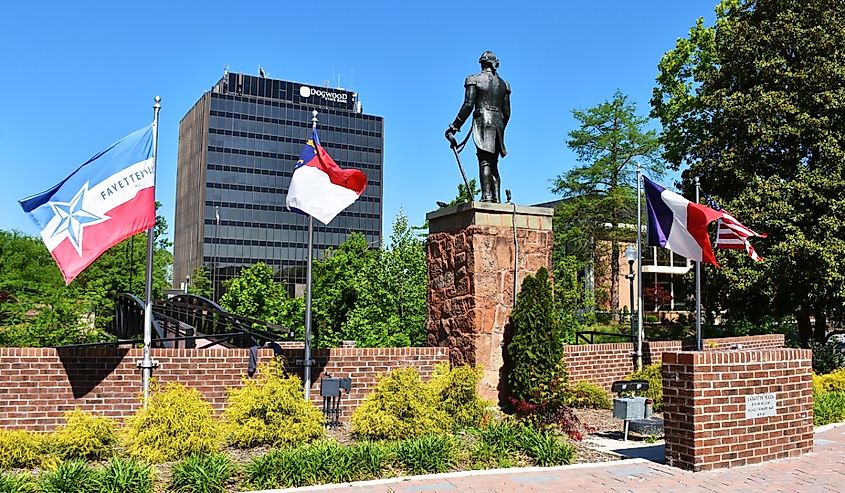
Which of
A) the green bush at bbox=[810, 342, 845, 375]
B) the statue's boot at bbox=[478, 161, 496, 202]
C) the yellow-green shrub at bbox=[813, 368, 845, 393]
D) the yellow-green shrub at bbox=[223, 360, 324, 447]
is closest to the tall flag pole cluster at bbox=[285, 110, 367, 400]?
the yellow-green shrub at bbox=[223, 360, 324, 447]

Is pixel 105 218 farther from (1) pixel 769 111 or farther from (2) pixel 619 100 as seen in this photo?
(2) pixel 619 100

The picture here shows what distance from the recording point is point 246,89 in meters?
109

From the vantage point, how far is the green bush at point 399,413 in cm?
895

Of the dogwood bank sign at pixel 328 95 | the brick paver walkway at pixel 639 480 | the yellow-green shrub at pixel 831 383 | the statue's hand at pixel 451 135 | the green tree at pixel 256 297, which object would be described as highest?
the dogwood bank sign at pixel 328 95

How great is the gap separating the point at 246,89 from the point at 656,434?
106187 mm

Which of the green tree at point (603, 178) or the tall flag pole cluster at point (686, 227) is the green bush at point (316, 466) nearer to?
the tall flag pole cluster at point (686, 227)

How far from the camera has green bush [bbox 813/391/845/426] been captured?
11.7 meters

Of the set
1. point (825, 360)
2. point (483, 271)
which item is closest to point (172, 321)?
point (483, 271)

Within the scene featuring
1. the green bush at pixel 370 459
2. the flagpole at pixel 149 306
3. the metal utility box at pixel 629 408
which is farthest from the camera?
the metal utility box at pixel 629 408

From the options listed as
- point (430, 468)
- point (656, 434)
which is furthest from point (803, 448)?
point (430, 468)

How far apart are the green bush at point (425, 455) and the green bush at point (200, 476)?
1.78m

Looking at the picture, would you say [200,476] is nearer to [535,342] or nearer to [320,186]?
[320,186]

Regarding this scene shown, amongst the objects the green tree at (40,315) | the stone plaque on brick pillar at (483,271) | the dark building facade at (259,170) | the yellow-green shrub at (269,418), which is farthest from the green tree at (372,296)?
the dark building facade at (259,170)

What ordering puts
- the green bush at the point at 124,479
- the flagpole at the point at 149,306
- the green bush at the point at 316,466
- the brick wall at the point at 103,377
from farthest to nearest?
the brick wall at the point at 103,377 → the flagpole at the point at 149,306 → the green bush at the point at 316,466 → the green bush at the point at 124,479
